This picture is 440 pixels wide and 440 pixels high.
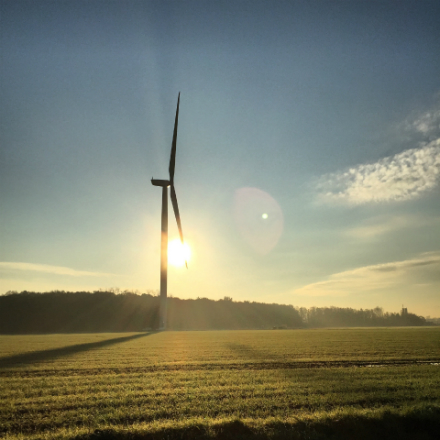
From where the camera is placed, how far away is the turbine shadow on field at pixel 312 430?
33.5 feet

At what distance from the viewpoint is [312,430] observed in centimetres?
1066

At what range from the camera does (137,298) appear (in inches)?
7264

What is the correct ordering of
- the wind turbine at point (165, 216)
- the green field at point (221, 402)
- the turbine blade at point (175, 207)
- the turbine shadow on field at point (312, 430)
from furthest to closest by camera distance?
the wind turbine at point (165, 216), the turbine blade at point (175, 207), the green field at point (221, 402), the turbine shadow on field at point (312, 430)

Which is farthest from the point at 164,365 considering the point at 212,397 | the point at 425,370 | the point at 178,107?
the point at 178,107

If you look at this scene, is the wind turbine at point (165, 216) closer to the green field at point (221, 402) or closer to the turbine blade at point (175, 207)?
the turbine blade at point (175, 207)

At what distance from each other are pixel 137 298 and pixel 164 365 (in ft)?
547

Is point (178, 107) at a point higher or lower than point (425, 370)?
higher

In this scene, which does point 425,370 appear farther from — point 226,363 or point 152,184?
point 152,184

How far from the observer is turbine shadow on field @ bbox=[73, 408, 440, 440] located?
10211 millimetres

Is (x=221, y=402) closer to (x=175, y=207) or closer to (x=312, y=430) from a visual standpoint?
(x=312, y=430)

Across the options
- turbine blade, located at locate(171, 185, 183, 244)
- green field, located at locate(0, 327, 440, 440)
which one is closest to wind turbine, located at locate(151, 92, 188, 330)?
turbine blade, located at locate(171, 185, 183, 244)

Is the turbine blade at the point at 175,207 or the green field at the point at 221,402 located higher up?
the turbine blade at the point at 175,207

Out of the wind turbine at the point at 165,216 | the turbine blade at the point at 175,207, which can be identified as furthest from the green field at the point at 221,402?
the wind turbine at the point at 165,216

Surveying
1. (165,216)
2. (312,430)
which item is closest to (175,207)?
(165,216)
